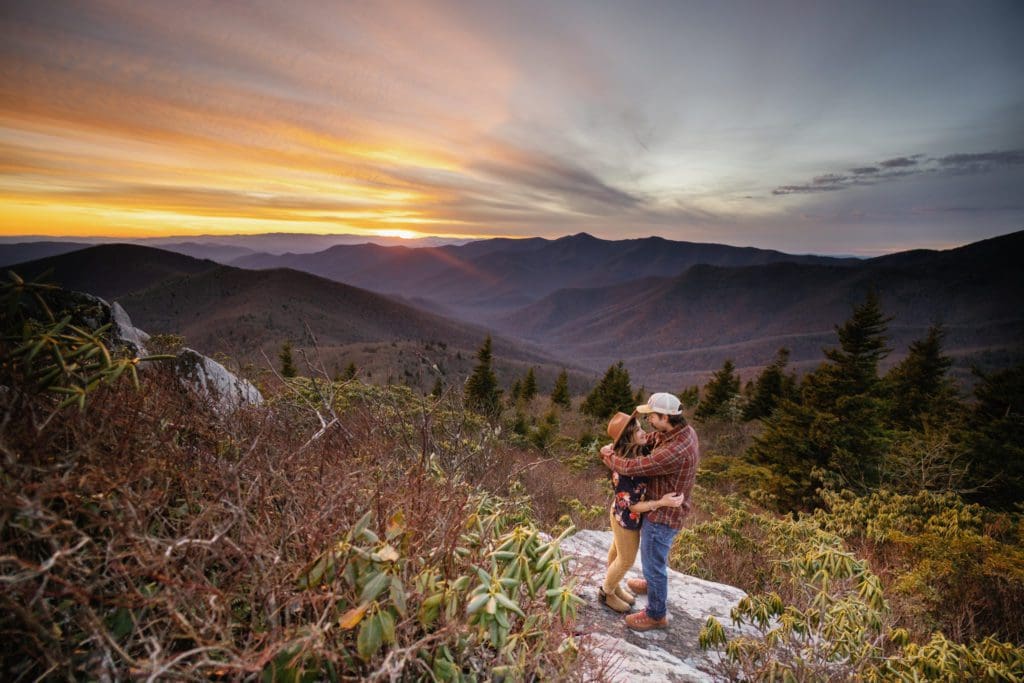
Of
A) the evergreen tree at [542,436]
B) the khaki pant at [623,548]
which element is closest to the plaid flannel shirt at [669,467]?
the khaki pant at [623,548]

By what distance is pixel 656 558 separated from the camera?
11.8 feet

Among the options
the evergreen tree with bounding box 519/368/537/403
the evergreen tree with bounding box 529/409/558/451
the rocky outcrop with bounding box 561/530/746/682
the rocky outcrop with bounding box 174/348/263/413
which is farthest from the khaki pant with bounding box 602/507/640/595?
the evergreen tree with bounding box 519/368/537/403

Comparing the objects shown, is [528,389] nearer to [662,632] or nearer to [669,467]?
[662,632]

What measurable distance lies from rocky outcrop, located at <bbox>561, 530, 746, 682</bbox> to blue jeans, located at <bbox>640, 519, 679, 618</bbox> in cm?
28

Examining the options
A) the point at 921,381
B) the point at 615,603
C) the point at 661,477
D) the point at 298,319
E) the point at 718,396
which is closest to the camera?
the point at 661,477

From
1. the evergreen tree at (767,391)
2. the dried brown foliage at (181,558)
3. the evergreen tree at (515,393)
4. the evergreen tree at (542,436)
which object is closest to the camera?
the dried brown foliage at (181,558)

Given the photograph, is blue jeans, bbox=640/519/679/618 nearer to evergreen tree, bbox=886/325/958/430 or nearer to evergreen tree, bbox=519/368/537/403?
evergreen tree, bbox=886/325/958/430

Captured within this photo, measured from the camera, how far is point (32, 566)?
43.3 inches

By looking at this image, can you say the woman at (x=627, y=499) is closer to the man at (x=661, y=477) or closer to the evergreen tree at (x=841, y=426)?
the man at (x=661, y=477)

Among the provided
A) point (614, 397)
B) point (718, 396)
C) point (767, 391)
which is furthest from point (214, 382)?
point (718, 396)

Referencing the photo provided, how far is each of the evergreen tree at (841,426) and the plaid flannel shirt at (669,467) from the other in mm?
8292

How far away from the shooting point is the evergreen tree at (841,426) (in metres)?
10.2

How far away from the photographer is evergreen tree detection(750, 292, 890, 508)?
10172 mm

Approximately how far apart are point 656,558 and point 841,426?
9.29 metres
